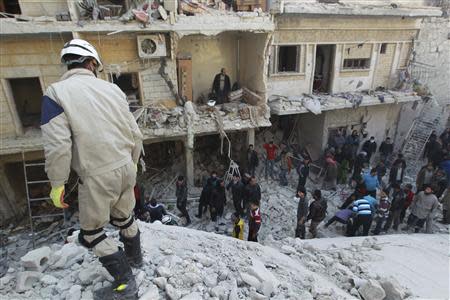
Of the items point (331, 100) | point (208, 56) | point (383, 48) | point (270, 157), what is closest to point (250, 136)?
point (270, 157)

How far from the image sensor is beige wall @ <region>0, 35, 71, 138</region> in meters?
8.12

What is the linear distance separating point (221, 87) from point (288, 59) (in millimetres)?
3478

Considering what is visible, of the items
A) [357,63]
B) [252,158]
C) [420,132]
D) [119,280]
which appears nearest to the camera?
[119,280]

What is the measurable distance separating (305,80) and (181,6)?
20.4 feet

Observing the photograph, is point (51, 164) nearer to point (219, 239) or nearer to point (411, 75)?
point (219, 239)

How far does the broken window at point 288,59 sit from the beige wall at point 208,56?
1999 mm

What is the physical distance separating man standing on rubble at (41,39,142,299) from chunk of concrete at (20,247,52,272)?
99 centimetres

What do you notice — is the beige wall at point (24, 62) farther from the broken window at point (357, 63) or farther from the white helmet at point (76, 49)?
the broken window at point (357, 63)

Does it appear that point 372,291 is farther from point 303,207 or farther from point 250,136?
point 250,136

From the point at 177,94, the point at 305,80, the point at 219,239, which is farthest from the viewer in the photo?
the point at 305,80

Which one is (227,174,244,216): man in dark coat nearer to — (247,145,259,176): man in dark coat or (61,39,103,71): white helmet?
(247,145,259,176): man in dark coat

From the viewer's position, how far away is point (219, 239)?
491cm

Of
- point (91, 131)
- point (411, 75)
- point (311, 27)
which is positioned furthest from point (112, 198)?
point (411, 75)

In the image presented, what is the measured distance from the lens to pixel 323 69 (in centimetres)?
1350
